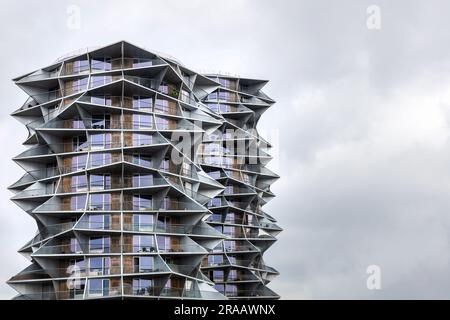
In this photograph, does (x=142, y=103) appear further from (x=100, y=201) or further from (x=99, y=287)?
(x=99, y=287)

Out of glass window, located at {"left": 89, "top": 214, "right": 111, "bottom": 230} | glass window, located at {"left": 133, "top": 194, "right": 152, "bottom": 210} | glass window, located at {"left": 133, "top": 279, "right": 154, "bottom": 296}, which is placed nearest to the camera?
glass window, located at {"left": 133, "top": 279, "right": 154, "bottom": 296}

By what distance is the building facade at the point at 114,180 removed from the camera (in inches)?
2522

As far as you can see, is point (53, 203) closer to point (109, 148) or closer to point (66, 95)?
point (109, 148)

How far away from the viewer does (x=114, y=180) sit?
6631 centimetres

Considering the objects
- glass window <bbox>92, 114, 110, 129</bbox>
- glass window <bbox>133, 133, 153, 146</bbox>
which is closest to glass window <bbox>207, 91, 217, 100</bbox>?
glass window <bbox>133, 133, 153, 146</bbox>

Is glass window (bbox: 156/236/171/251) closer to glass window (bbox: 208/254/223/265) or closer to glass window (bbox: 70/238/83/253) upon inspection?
glass window (bbox: 70/238/83/253)

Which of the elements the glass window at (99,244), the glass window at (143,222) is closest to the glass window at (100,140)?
the glass window at (143,222)

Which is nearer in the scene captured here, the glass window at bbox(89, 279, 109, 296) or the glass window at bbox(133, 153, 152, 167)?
the glass window at bbox(89, 279, 109, 296)

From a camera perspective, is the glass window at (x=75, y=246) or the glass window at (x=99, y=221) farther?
the glass window at (x=75, y=246)

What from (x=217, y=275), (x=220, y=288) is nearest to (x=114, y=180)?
(x=217, y=275)

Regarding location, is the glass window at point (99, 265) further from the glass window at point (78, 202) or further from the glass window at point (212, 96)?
the glass window at point (212, 96)

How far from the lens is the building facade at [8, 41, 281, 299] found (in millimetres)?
64062

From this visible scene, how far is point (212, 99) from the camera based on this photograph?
106 meters
